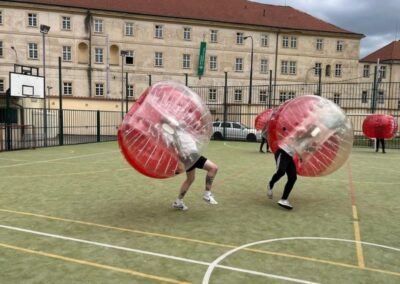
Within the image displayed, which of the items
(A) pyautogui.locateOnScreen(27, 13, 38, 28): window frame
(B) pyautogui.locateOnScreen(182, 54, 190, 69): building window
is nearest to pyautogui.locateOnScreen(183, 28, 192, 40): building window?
(B) pyautogui.locateOnScreen(182, 54, 190, 69): building window

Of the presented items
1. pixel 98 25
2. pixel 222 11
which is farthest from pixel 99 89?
pixel 222 11

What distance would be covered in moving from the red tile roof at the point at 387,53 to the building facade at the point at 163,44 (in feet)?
22.5

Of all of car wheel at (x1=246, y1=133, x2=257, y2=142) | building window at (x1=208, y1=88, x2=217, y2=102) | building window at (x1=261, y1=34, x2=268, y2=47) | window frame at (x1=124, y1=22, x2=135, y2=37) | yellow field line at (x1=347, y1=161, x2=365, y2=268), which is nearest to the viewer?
yellow field line at (x1=347, y1=161, x2=365, y2=268)

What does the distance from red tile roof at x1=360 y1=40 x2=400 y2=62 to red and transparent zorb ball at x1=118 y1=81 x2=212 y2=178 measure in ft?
192

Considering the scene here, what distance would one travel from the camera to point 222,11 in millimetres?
50625

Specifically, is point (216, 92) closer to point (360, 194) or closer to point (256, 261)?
point (360, 194)

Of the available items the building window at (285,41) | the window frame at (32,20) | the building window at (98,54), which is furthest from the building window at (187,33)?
the window frame at (32,20)

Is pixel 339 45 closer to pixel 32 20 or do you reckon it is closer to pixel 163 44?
pixel 163 44

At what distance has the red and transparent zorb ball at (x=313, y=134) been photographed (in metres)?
6.86

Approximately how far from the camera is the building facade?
142 feet

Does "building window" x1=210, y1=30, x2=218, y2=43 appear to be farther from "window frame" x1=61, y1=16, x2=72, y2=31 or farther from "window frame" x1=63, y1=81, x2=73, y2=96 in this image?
"window frame" x1=63, y1=81, x2=73, y2=96

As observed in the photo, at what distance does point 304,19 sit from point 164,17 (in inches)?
813

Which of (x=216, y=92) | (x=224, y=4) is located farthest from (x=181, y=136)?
(x=224, y=4)

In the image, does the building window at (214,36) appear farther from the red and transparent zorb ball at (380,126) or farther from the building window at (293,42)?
the red and transparent zorb ball at (380,126)
